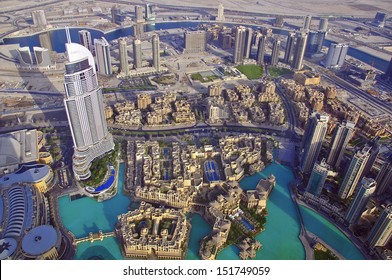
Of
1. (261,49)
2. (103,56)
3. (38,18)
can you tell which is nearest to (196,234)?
(103,56)

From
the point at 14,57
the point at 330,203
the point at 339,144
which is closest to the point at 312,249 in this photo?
the point at 330,203

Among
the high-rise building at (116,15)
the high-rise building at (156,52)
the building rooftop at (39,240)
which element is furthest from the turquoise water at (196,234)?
the high-rise building at (116,15)

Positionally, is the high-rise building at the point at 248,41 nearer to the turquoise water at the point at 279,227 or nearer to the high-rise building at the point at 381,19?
the turquoise water at the point at 279,227

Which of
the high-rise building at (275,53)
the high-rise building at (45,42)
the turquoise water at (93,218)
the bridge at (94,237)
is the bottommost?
the turquoise water at (93,218)

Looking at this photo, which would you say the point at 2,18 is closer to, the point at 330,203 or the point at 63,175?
the point at 63,175

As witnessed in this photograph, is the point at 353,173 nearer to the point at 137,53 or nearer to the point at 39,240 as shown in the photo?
the point at 39,240

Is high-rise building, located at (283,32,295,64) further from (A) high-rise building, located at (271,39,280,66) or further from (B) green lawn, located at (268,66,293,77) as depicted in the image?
(B) green lawn, located at (268,66,293,77)
